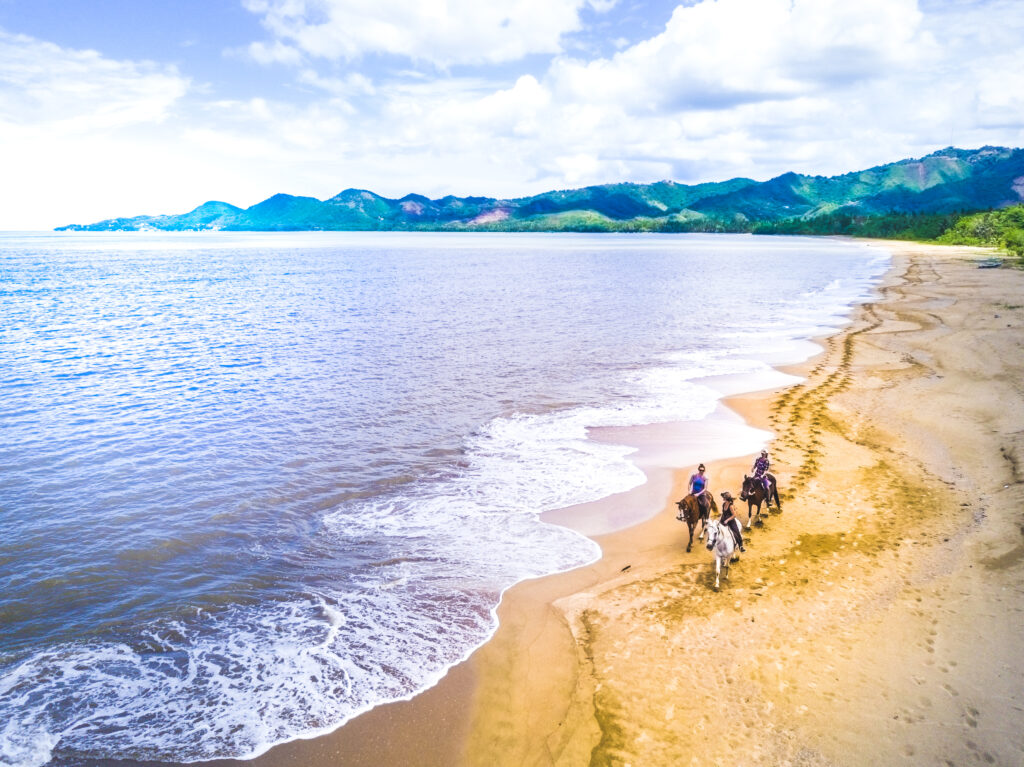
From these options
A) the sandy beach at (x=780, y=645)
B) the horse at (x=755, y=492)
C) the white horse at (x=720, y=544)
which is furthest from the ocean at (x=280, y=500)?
the horse at (x=755, y=492)

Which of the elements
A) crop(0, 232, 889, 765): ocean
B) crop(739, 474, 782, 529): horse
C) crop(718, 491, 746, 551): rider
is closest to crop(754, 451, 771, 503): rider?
crop(739, 474, 782, 529): horse

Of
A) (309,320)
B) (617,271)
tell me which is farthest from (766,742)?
(617,271)

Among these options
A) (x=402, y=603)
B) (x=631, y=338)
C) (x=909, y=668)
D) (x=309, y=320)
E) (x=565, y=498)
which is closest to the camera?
(x=909, y=668)

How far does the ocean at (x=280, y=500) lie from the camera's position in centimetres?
1067

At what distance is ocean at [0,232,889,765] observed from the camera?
10.7 metres

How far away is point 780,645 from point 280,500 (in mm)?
14371

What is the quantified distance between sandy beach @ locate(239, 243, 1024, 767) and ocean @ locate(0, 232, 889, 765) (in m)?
1.14

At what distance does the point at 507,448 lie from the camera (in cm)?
2245

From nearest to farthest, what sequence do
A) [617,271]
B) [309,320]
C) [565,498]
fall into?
[565,498], [309,320], [617,271]

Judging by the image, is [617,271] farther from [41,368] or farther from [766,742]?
[766,742]

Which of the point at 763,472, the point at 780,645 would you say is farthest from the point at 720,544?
the point at 763,472

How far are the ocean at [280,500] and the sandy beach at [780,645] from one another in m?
1.14

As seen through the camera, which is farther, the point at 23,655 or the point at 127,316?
the point at 127,316

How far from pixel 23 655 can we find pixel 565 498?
13521mm
